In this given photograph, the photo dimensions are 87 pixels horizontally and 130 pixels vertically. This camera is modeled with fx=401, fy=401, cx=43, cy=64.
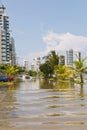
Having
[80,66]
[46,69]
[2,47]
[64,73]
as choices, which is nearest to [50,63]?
[46,69]

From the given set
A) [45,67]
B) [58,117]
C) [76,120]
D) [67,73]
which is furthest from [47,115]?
[45,67]

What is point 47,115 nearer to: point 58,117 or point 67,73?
point 58,117

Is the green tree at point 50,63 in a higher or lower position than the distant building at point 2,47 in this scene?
lower

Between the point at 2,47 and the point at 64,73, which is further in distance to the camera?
the point at 2,47

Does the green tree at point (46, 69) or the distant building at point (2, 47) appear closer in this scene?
the green tree at point (46, 69)

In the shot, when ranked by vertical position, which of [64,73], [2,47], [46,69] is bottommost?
[64,73]

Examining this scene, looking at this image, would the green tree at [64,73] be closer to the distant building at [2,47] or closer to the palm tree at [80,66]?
the palm tree at [80,66]

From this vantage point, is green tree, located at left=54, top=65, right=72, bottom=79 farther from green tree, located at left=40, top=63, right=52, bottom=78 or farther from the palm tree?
green tree, located at left=40, top=63, right=52, bottom=78

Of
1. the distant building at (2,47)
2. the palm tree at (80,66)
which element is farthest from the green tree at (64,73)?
the distant building at (2,47)

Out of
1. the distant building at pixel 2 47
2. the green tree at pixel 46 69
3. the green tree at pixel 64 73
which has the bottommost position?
the green tree at pixel 64 73

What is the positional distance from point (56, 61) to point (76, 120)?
338 feet

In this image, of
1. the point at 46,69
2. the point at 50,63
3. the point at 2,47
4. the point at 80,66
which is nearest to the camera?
the point at 80,66

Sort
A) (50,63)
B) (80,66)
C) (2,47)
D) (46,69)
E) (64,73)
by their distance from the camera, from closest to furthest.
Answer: (80,66) → (64,73) → (50,63) → (46,69) → (2,47)

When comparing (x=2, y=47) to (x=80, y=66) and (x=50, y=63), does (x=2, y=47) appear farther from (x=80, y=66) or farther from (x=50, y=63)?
(x=80, y=66)
